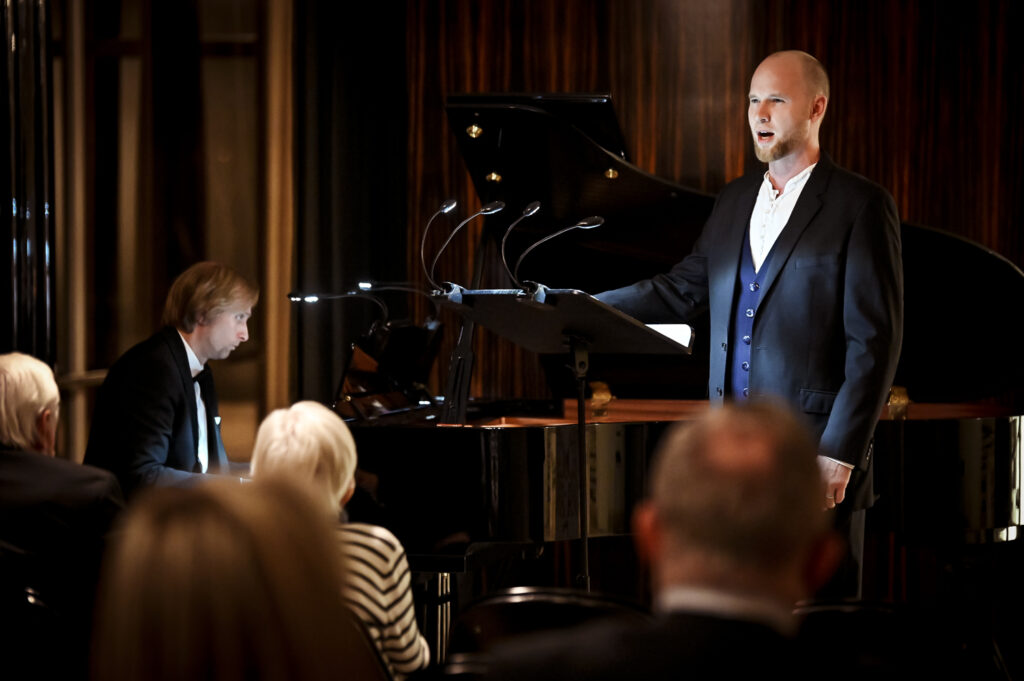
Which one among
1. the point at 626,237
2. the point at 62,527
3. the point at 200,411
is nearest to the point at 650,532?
the point at 62,527

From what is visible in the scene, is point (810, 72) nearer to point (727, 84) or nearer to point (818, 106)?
point (818, 106)

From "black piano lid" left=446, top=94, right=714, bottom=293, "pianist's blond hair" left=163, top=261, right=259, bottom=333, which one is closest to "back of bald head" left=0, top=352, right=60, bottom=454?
Answer: "pianist's blond hair" left=163, top=261, right=259, bottom=333

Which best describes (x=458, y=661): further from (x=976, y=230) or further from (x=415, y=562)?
(x=976, y=230)

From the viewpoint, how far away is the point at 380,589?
1.83m

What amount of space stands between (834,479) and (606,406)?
4.60 ft

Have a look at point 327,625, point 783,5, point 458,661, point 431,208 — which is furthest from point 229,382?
point 327,625

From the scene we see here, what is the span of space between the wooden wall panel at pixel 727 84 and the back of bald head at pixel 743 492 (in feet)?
12.8

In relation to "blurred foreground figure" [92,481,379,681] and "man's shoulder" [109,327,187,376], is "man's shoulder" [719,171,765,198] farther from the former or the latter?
"blurred foreground figure" [92,481,379,681]

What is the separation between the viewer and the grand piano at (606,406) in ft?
10.1

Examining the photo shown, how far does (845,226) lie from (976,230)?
7.54ft

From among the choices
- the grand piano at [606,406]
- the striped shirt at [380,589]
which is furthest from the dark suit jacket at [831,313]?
the striped shirt at [380,589]

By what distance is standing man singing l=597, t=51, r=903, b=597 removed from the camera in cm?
268

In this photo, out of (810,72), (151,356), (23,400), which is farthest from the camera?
(151,356)

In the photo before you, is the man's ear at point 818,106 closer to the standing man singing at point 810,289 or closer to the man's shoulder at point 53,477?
the standing man singing at point 810,289
